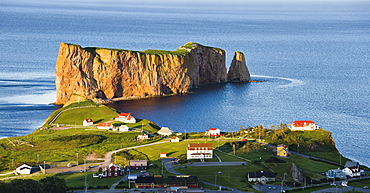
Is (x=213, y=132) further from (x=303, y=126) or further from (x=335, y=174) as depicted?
(x=335, y=174)

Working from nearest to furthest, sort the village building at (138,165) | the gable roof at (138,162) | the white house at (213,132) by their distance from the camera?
the village building at (138,165)
the gable roof at (138,162)
the white house at (213,132)

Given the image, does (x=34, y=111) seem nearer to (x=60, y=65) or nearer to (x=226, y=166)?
(x=60, y=65)

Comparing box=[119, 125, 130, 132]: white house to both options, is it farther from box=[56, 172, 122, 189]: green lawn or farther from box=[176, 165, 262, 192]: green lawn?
box=[56, 172, 122, 189]: green lawn

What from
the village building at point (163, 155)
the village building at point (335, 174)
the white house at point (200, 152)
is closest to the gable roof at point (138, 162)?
the village building at point (163, 155)

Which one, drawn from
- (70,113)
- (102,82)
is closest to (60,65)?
(102,82)

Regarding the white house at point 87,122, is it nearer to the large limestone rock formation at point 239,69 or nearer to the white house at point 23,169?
the white house at point 23,169
